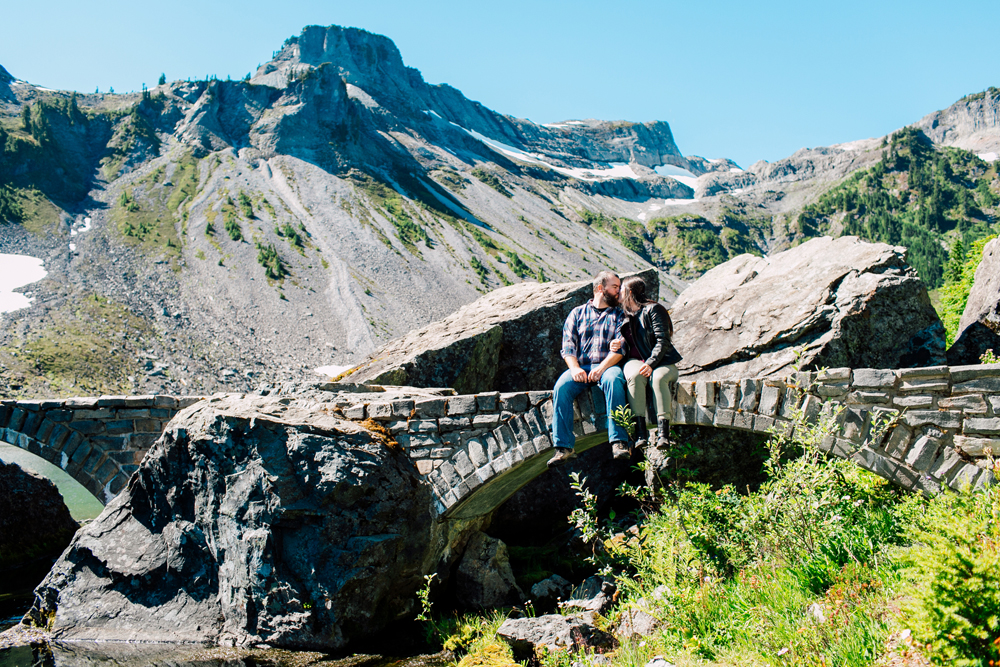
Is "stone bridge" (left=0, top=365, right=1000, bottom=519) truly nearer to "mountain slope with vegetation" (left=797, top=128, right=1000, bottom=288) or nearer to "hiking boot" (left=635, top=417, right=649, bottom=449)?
"hiking boot" (left=635, top=417, right=649, bottom=449)

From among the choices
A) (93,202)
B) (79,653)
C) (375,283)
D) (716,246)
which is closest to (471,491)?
(79,653)

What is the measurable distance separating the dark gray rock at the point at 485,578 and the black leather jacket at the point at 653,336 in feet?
14.2

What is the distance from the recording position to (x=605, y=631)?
7.25 m

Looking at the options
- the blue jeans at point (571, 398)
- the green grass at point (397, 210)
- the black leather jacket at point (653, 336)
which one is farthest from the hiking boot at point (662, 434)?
the green grass at point (397, 210)

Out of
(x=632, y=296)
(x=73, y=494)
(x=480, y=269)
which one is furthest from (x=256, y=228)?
(x=632, y=296)

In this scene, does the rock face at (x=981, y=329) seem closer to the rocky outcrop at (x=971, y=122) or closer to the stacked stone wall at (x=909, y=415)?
the stacked stone wall at (x=909, y=415)

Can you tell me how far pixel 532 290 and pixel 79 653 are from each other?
32.8 ft

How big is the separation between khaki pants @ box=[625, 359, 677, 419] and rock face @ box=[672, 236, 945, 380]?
373 cm

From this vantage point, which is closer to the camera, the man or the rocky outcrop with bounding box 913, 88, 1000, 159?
the man

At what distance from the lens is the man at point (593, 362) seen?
273 inches

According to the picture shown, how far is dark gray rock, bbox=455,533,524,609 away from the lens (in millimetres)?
8992

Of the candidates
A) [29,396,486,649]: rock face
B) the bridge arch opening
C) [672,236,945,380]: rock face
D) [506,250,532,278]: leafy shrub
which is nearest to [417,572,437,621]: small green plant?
[29,396,486,649]: rock face

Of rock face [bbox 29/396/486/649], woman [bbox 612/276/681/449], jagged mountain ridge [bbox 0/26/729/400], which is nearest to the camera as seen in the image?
woman [bbox 612/276/681/449]

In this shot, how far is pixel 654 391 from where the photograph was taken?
272 inches
